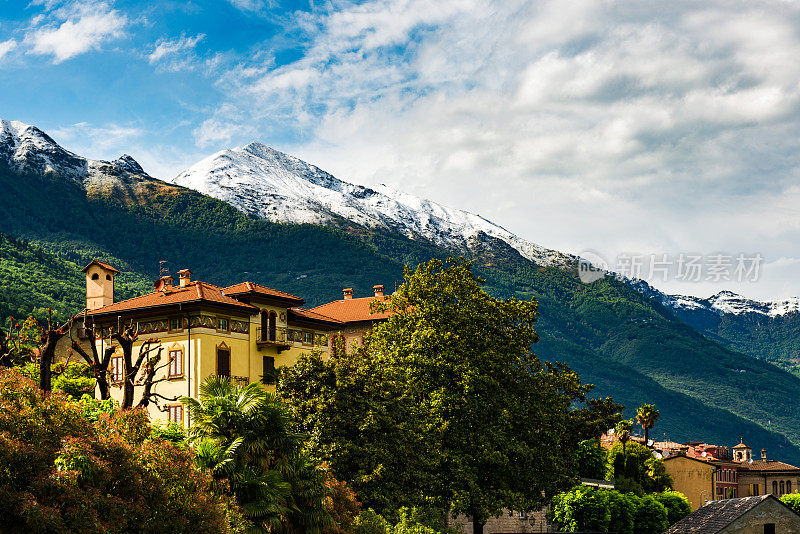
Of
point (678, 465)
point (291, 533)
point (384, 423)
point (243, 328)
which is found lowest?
point (678, 465)

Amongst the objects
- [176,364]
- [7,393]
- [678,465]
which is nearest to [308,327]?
[176,364]

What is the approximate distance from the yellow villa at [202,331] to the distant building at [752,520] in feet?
91.8

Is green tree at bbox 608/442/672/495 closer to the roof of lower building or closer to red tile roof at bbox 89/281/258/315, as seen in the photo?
the roof of lower building

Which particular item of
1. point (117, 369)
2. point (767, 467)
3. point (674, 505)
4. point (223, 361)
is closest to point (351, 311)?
point (223, 361)

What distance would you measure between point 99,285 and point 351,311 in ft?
79.3

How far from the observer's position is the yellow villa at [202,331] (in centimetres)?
5850

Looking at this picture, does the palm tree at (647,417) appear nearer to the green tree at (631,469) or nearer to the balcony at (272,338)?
the green tree at (631,469)

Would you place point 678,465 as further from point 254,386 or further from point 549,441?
point 254,386

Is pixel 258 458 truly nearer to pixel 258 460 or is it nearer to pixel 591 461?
pixel 258 460

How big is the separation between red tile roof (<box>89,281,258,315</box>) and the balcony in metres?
1.88

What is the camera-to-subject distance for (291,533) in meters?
36.5

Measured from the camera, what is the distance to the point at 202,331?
193 feet

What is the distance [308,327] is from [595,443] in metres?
35.2

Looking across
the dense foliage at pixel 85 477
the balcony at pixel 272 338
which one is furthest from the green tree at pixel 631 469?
the dense foliage at pixel 85 477
